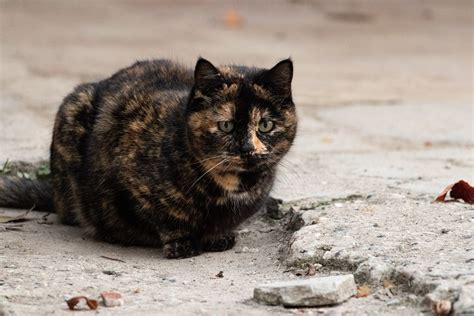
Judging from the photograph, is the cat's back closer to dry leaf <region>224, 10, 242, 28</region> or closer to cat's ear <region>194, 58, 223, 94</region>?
cat's ear <region>194, 58, 223, 94</region>

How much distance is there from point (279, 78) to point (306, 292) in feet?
3.97

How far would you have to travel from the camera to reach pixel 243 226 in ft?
15.2

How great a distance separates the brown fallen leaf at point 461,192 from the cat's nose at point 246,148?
921mm

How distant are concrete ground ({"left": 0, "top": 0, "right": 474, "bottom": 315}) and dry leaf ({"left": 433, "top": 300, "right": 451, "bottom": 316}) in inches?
1.6

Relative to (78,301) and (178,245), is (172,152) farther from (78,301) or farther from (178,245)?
(78,301)

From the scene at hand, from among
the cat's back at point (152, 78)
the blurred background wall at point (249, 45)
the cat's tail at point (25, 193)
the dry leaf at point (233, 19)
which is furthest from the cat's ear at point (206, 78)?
the dry leaf at point (233, 19)

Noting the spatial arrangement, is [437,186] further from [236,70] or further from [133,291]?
[133,291]

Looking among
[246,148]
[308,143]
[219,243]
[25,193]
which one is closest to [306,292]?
[246,148]

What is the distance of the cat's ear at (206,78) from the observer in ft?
13.3

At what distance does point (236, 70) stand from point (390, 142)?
1940 mm

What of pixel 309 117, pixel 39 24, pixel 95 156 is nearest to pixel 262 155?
pixel 95 156

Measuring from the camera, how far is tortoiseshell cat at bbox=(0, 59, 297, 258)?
4062 mm

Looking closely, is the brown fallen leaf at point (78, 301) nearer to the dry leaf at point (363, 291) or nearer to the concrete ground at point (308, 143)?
the concrete ground at point (308, 143)

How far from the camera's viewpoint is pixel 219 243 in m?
4.33
